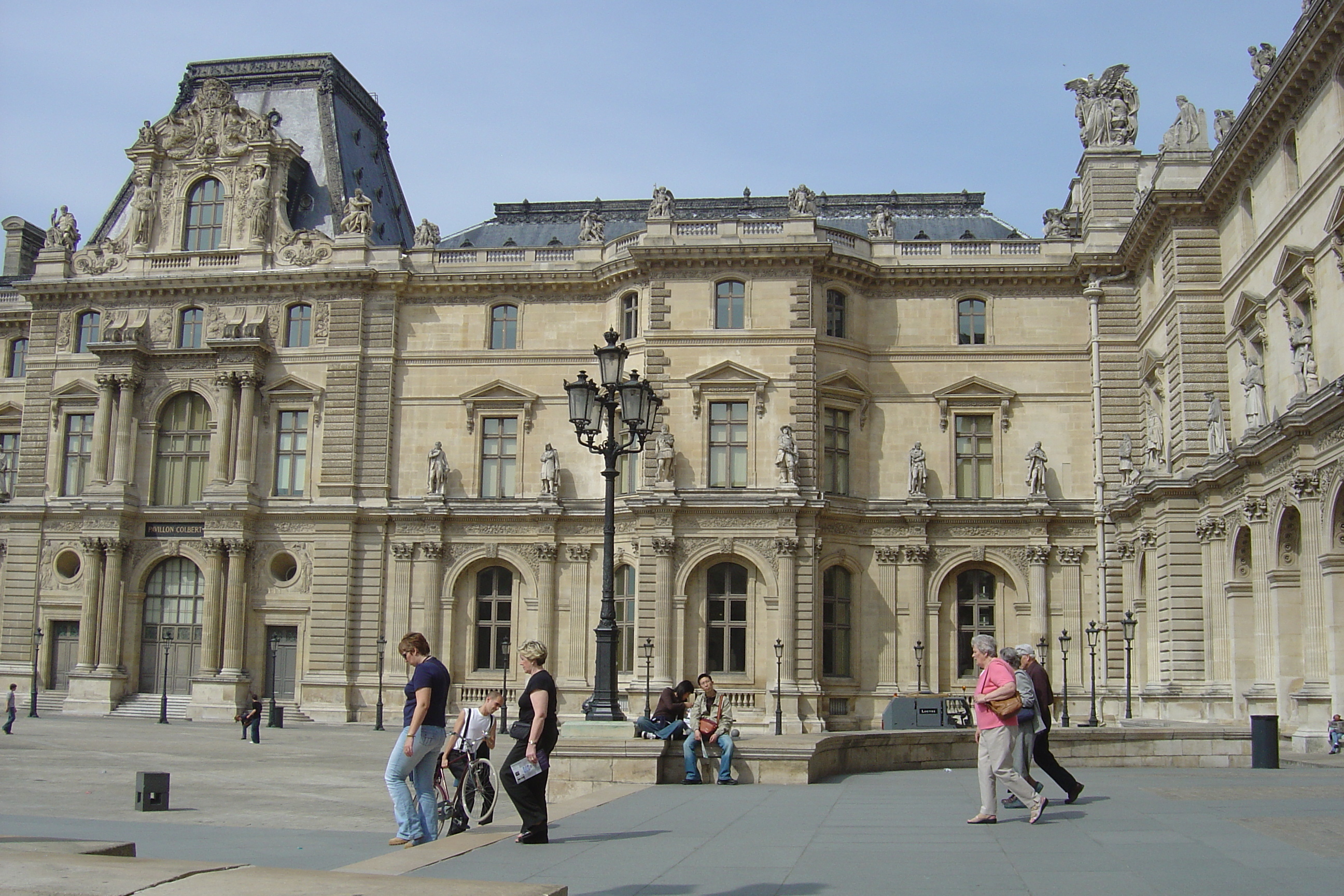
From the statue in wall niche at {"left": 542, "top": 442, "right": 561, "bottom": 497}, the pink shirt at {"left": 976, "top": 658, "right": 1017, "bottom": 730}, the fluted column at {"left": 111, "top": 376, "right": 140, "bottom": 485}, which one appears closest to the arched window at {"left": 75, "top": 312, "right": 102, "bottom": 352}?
the fluted column at {"left": 111, "top": 376, "right": 140, "bottom": 485}

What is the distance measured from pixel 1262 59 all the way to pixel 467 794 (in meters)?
28.9

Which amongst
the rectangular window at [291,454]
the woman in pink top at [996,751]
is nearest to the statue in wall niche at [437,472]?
the rectangular window at [291,454]

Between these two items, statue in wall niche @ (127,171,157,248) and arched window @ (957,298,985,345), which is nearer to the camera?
arched window @ (957,298,985,345)

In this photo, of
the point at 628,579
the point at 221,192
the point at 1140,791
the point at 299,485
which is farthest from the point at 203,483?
the point at 1140,791

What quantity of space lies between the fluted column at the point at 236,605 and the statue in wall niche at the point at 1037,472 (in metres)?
25.6

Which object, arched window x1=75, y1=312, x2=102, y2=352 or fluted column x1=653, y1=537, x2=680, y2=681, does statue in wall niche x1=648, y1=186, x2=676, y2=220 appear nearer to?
fluted column x1=653, y1=537, x2=680, y2=681

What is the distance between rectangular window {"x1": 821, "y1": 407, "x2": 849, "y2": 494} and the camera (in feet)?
146

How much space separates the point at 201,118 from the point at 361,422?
42.6ft

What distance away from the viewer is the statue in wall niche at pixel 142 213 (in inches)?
1940

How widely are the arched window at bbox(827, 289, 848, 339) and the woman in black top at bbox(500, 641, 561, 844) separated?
3245 centimetres

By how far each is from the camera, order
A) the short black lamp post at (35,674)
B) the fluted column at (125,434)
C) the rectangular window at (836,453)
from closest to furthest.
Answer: the rectangular window at (836,453) < the short black lamp post at (35,674) < the fluted column at (125,434)

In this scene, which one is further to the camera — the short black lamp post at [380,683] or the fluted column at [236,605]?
the fluted column at [236,605]

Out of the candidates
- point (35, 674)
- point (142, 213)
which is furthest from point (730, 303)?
point (35, 674)

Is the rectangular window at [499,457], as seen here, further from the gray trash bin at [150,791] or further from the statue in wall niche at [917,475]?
the gray trash bin at [150,791]
